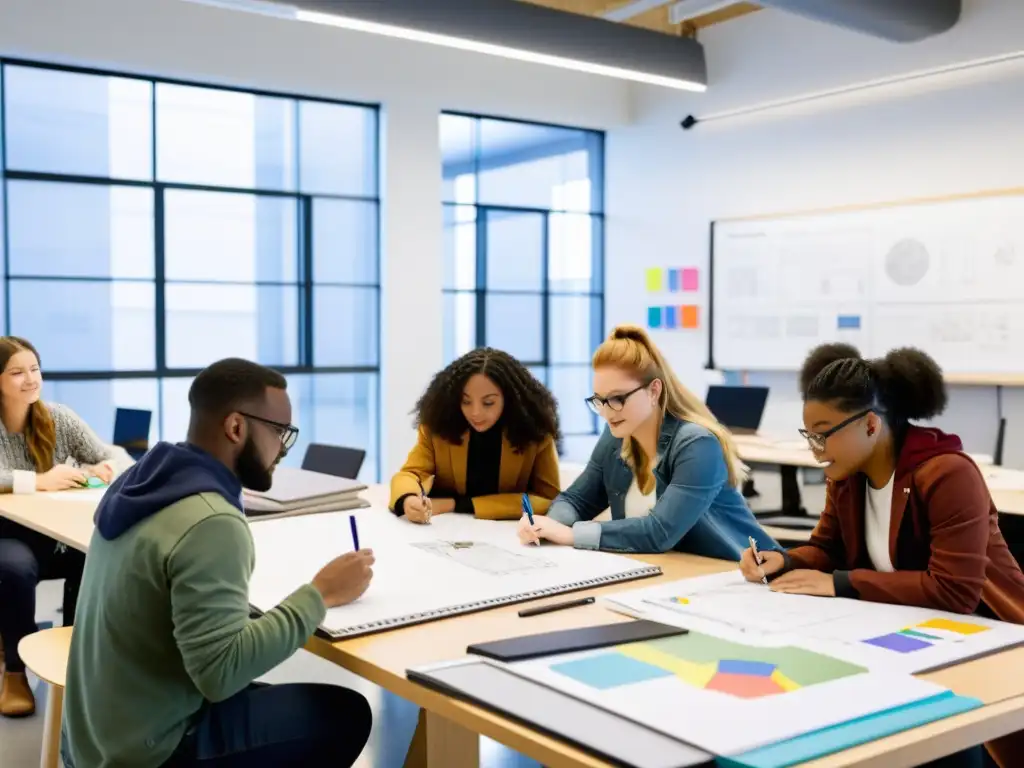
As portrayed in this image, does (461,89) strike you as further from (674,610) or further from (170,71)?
(674,610)

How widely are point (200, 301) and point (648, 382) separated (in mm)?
4602

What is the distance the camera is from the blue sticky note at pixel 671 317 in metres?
7.98

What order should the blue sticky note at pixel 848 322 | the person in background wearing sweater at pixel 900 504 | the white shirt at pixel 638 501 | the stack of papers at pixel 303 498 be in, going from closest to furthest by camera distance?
the person in background wearing sweater at pixel 900 504 → the white shirt at pixel 638 501 → the stack of papers at pixel 303 498 → the blue sticky note at pixel 848 322

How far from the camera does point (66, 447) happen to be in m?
3.88

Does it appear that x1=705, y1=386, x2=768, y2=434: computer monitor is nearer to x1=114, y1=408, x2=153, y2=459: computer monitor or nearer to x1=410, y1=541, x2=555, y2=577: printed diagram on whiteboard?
x1=114, y1=408, x2=153, y2=459: computer monitor

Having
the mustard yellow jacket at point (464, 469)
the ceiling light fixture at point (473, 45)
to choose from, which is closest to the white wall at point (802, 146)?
the ceiling light fixture at point (473, 45)

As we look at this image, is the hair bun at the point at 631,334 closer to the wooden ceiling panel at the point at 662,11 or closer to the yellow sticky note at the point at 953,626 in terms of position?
the yellow sticky note at the point at 953,626

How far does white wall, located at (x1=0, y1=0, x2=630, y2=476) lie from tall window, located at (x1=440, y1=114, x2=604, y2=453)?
26 cm

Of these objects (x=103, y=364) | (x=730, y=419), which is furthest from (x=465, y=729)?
(x=103, y=364)

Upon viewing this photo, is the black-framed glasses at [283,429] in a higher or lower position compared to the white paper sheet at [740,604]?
higher

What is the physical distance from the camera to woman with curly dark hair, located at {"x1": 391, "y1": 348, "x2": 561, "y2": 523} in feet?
10.5

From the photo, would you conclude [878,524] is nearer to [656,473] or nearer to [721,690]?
[656,473]

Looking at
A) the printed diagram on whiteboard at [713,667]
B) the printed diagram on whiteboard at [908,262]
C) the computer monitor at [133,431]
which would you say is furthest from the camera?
the printed diagram on whiteboard at [908,262]

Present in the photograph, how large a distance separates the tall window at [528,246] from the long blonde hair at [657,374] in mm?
5028
